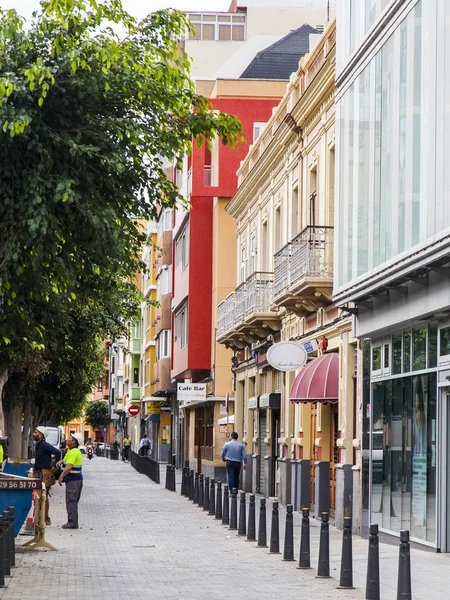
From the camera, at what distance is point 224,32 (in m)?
55.1

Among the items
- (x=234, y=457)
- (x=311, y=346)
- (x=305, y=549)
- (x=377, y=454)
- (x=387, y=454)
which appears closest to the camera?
(x=305, y=549)

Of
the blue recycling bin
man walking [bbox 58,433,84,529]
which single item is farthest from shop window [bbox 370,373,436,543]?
the blue recycling bin

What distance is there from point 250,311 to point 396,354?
42.3 ft

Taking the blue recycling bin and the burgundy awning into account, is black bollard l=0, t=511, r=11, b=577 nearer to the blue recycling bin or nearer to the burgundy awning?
the blue recycling bin

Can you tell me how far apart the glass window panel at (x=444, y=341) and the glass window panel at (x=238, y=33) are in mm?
40282

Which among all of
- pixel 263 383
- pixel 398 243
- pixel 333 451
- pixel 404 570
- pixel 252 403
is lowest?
pixel 404 570

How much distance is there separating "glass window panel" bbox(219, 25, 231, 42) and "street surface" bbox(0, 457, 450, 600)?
35459 mm

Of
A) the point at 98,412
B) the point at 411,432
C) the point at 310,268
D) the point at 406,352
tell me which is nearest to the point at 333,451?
the point at 310,268

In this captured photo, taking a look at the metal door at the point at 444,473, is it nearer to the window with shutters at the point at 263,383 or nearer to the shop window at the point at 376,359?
the shop window at the point at 376,359

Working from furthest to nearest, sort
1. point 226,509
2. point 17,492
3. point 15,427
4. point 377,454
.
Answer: point 15,427
point 226,509
point 377,454
point 17,492

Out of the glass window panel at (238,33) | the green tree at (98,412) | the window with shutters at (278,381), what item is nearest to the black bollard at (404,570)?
the window with shutters at (278,381)

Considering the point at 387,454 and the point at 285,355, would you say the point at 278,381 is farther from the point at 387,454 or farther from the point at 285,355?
the point at 387,454

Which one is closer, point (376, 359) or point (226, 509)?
point (376, 359)

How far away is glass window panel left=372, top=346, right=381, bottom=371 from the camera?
64.7 ft
